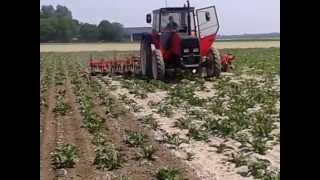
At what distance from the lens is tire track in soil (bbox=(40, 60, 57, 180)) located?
4.89 m

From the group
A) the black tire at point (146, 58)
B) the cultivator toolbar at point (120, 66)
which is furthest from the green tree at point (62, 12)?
the black tire at point (146, 58)

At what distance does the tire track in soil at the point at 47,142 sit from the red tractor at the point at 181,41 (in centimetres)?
339

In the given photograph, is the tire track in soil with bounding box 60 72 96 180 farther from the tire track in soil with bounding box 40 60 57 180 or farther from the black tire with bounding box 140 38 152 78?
the black tire with bounding box 140 38 152 78

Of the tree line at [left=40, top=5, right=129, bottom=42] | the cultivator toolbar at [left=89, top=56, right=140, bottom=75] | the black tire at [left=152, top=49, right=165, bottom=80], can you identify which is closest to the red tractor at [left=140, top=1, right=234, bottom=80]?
the black tire at [left=152, top=49, right=165, bottom=80]

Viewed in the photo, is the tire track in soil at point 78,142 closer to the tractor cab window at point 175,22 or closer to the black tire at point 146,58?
the tractor cab window at point 175,22

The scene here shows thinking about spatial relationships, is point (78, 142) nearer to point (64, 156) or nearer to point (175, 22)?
point (64, 156)

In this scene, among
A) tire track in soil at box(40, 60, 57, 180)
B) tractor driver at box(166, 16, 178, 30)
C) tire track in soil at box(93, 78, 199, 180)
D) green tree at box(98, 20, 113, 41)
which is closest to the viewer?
tire track in soil at box(93, 78, 199, 180)

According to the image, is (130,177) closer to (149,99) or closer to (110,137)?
(110,137)

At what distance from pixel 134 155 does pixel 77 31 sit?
160 ft

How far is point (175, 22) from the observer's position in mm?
12422

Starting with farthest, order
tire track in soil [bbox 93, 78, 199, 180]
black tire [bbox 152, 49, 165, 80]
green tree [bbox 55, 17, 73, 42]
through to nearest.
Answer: green tree [bbox 55, 17, 73, 42] < black tire [bbox 152, 49, 165, 80] < tire track in soil [bbox 93, 78, 199, 180]

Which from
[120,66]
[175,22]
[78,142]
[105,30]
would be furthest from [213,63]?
[105,30]

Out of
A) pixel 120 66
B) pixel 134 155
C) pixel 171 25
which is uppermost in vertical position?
pixel 171 25

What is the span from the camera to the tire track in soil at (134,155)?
15.6ft
